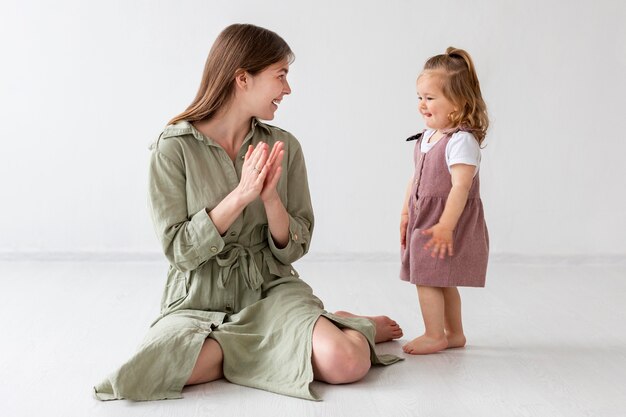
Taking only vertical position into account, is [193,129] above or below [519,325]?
above

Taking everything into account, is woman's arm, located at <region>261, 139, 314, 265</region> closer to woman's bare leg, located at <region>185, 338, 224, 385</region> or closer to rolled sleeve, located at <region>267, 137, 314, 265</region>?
rolled sleeve, located at <region>267, 137, 314, 265</region>

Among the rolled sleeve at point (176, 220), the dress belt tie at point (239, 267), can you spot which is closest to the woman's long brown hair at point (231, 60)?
the rolled sleeve at point (176, 220)

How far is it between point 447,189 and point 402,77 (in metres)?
1.53

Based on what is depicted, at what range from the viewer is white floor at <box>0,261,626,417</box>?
189cm

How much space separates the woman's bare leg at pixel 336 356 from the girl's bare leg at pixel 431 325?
282 mm

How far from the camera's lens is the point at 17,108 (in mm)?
3742

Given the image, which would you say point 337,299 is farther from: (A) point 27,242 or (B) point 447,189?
(A) point 27,242

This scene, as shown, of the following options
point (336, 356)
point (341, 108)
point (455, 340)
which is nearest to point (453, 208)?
point (455, 340)

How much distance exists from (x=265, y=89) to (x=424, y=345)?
778mm

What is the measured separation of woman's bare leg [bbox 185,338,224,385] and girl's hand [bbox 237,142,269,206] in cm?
34

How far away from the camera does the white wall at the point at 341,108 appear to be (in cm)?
367

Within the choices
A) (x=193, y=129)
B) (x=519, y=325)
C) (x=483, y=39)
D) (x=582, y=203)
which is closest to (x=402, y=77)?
(x=483, y=39)

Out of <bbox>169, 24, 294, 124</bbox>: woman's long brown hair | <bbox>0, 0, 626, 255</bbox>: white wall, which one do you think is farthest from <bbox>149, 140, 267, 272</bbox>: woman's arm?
<bbox>0, 0, 626, 255</bbox>: white wall

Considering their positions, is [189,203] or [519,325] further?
[519,325]
